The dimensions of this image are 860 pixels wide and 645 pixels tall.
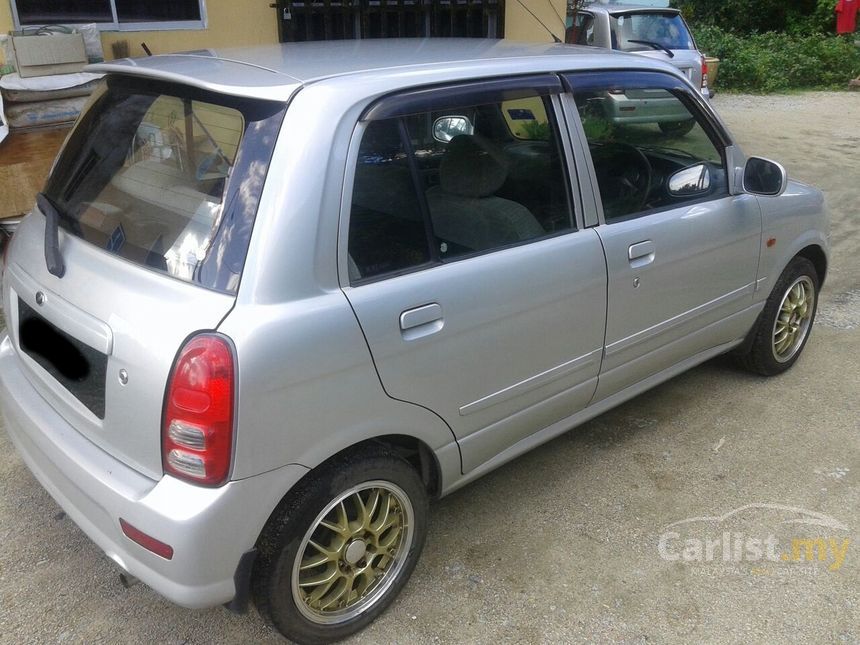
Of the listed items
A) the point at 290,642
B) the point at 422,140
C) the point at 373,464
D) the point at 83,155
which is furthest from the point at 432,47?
the point at 290,642

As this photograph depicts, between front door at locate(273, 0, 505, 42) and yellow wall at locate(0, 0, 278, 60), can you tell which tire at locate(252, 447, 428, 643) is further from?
front door at locate(273, 0, 505, 42)

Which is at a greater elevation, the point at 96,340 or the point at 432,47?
the point at 432,47

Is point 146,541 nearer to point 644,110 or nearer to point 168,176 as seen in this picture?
point 168,176

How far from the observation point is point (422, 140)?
252 centimetres

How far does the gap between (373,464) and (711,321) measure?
77.1 inches

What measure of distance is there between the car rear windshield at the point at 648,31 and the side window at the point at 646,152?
764 cm

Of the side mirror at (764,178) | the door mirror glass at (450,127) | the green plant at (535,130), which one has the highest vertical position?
the door mirror glass at (450,127)

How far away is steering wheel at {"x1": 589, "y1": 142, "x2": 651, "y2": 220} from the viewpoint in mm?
3006

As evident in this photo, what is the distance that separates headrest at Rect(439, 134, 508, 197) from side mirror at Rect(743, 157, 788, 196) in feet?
4.45

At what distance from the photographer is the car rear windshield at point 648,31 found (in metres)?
10.7

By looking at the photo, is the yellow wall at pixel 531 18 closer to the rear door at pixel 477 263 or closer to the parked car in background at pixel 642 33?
the parked car in background at pixel 642 33

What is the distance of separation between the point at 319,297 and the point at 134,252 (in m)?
0.58

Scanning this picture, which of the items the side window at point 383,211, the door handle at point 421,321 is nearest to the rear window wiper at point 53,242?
the side window at point 383,211

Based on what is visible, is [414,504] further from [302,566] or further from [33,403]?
[33,403]
